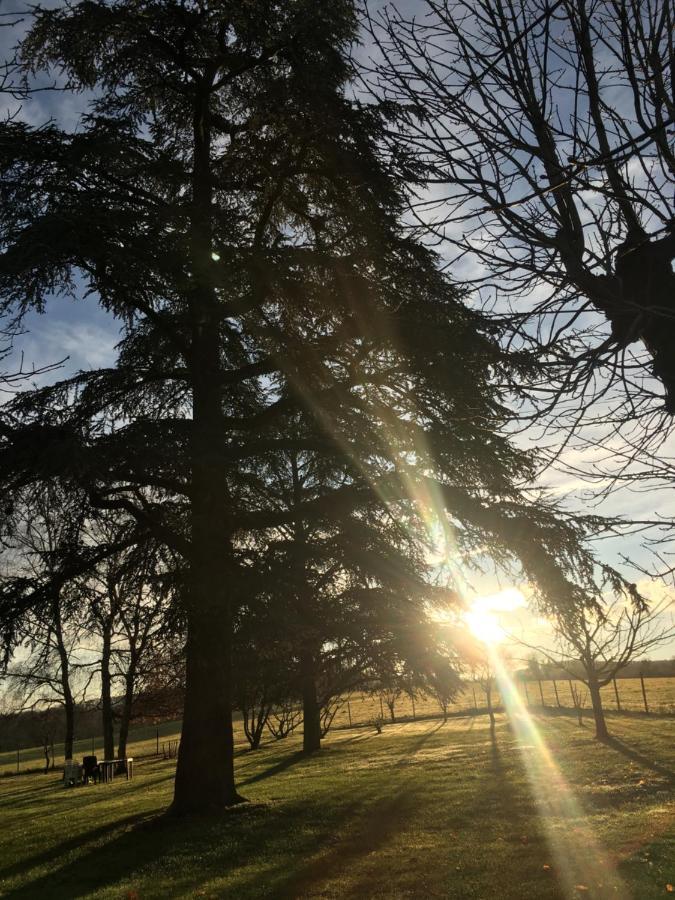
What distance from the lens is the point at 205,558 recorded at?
29.5 feet

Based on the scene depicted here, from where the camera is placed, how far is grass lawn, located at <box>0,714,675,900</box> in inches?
248

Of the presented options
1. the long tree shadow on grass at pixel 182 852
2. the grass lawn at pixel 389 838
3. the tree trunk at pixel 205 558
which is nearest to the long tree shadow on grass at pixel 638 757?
the grass lawn at pixel 389 838

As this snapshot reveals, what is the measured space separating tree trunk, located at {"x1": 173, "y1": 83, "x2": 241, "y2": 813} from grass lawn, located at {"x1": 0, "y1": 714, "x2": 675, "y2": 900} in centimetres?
80

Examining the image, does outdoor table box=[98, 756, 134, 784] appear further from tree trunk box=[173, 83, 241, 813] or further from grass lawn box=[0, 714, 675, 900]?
tree trunk box=[173, 83, 241, 813]

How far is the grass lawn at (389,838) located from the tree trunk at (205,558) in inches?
31.3

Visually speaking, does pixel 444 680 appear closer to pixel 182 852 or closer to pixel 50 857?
pixel 182 852

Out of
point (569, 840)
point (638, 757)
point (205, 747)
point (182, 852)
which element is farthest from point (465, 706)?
point (569, 840)

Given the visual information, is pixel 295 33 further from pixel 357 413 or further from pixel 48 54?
pixel 357 413

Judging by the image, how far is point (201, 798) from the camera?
10.3 m

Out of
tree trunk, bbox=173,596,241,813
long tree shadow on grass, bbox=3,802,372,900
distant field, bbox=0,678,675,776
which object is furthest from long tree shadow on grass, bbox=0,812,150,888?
distant field, bbox=0,678,675,776

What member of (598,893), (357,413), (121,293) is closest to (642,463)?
(598,893)

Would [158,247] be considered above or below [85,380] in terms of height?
above

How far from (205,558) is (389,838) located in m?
4.16

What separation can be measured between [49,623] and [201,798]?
365cm
